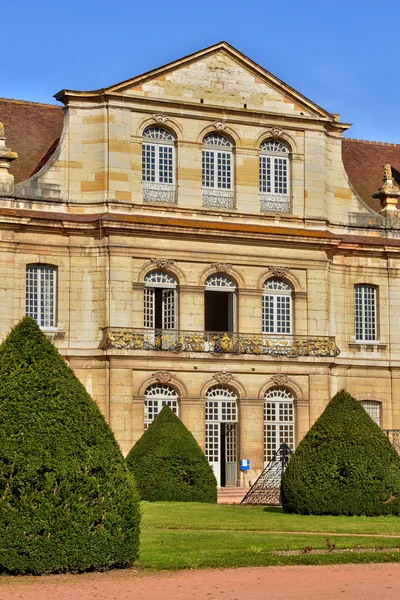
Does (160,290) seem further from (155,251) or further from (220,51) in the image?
(220,51)

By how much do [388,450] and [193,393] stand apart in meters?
12.2

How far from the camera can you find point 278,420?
40.3m

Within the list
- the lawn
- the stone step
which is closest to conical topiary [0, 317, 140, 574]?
the lawn

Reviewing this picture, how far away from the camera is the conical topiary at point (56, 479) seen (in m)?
17.4

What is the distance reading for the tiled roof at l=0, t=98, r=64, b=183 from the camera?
1596 inches

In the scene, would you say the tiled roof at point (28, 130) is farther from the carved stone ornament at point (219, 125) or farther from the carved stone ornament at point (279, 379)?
the carved stone ornament at point (279, 379)

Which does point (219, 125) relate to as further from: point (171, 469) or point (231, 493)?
point (171, 469)

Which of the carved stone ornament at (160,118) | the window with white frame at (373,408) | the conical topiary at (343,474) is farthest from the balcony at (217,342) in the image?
the conical topiary at (343,474)

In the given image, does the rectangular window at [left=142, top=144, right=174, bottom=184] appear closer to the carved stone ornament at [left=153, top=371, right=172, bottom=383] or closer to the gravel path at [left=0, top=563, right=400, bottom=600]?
the carved stone ornament at [left=153, top=371, right=172, bottom=383]

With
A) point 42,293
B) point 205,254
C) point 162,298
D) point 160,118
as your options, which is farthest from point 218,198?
point 42,293

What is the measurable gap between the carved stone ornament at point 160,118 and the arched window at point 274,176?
3420mm

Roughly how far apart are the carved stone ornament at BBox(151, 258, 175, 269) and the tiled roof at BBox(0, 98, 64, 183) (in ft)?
15.7

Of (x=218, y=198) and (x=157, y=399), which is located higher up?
(x=218, y=198)

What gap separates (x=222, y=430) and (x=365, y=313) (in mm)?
6391
